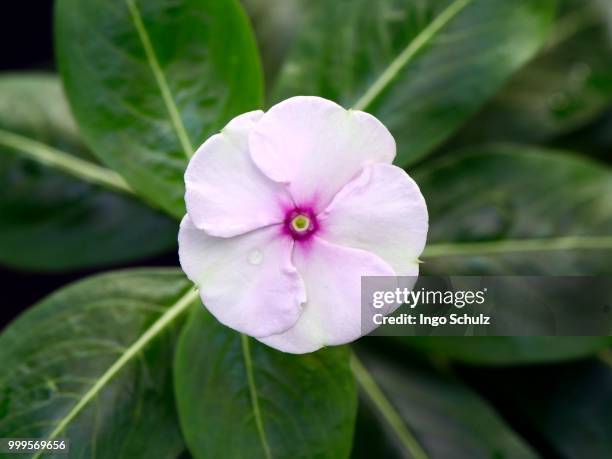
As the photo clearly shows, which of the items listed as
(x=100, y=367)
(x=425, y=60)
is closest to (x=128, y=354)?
(x=100, y=367)

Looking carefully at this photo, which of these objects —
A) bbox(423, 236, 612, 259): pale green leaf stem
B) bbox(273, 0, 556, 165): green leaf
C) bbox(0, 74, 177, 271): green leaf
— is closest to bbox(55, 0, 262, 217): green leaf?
bbox(273, 0, 556, 165): green leaf

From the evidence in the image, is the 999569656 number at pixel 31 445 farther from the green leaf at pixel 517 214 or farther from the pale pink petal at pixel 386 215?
A: the green leaf at pixel 517 214

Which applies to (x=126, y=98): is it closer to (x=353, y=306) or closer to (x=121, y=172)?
(x=121, y=172)

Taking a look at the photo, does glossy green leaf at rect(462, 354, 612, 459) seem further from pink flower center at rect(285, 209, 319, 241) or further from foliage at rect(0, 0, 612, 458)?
pink flower center at rect(285, 209, 319, 241)

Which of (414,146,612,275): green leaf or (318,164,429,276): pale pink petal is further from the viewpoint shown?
(414,146,612,275): green leaf

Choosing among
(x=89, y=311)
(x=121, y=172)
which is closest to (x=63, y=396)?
(x=89, y=311)

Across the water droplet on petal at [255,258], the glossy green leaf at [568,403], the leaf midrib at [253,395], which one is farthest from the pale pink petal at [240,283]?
the glossy green leaf at [568,403]
